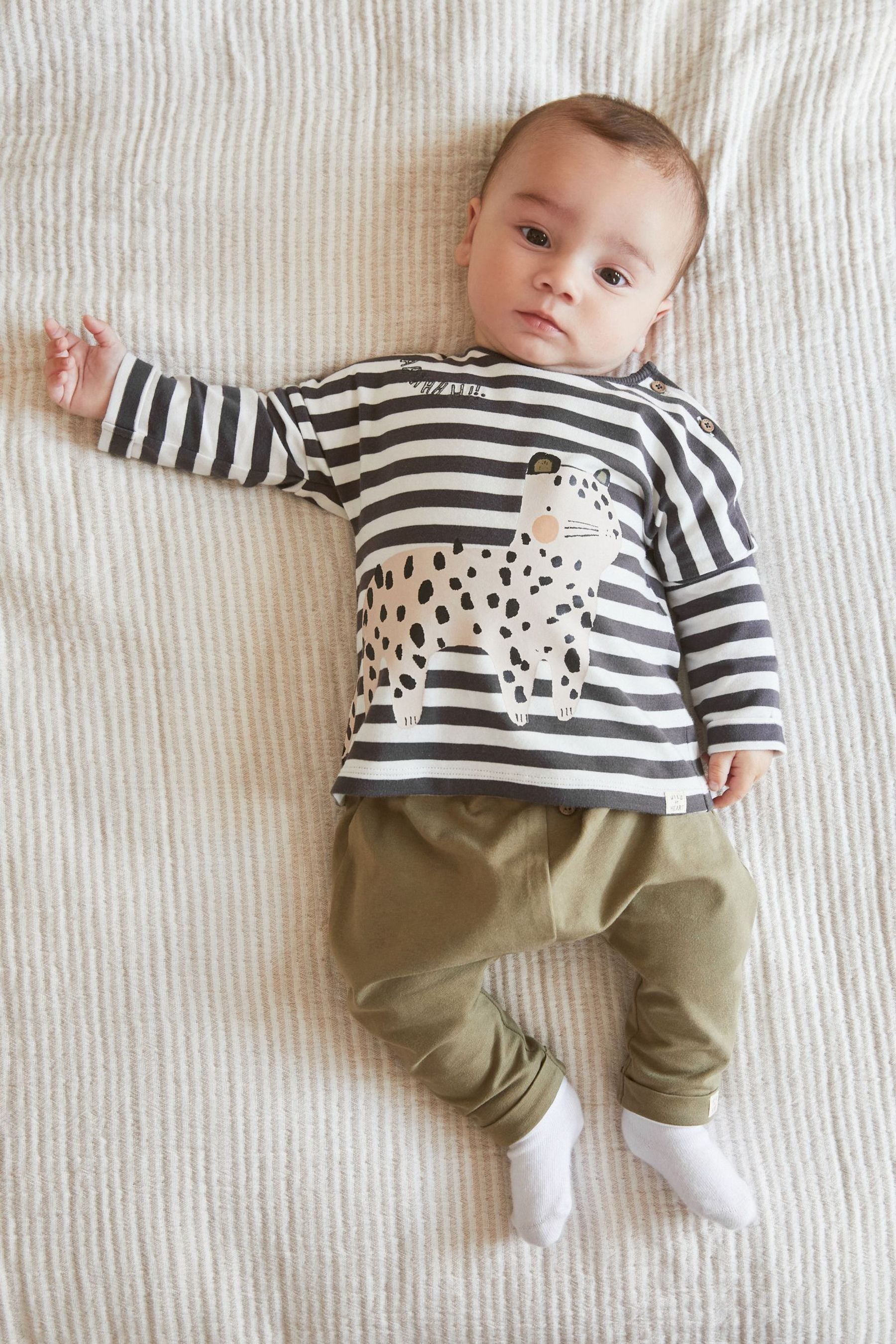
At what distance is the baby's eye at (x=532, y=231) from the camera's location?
3.36ft

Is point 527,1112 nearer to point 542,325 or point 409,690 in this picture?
point 409,690

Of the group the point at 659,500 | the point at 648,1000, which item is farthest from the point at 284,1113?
the point at 659,500

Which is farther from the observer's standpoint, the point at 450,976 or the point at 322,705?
the point at 322,705

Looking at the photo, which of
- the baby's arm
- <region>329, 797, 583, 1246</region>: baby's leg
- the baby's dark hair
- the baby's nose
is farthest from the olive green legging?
the baby's dark hair

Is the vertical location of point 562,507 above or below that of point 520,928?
above

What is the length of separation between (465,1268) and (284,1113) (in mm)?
236

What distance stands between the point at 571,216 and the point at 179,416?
0.44 metres

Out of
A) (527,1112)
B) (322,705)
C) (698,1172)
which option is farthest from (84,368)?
(698,1172)

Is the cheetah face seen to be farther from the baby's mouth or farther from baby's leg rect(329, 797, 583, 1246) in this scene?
baby's leg rect(329, 797, 583, 1246)

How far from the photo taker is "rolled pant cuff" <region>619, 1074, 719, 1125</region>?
1001 mm

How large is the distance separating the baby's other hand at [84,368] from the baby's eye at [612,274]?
50 centimetres

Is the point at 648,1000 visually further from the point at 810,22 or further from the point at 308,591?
the point at 810,22

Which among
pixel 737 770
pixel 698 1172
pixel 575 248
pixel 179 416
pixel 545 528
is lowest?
pixel 698 1172

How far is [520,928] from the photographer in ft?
3.12
